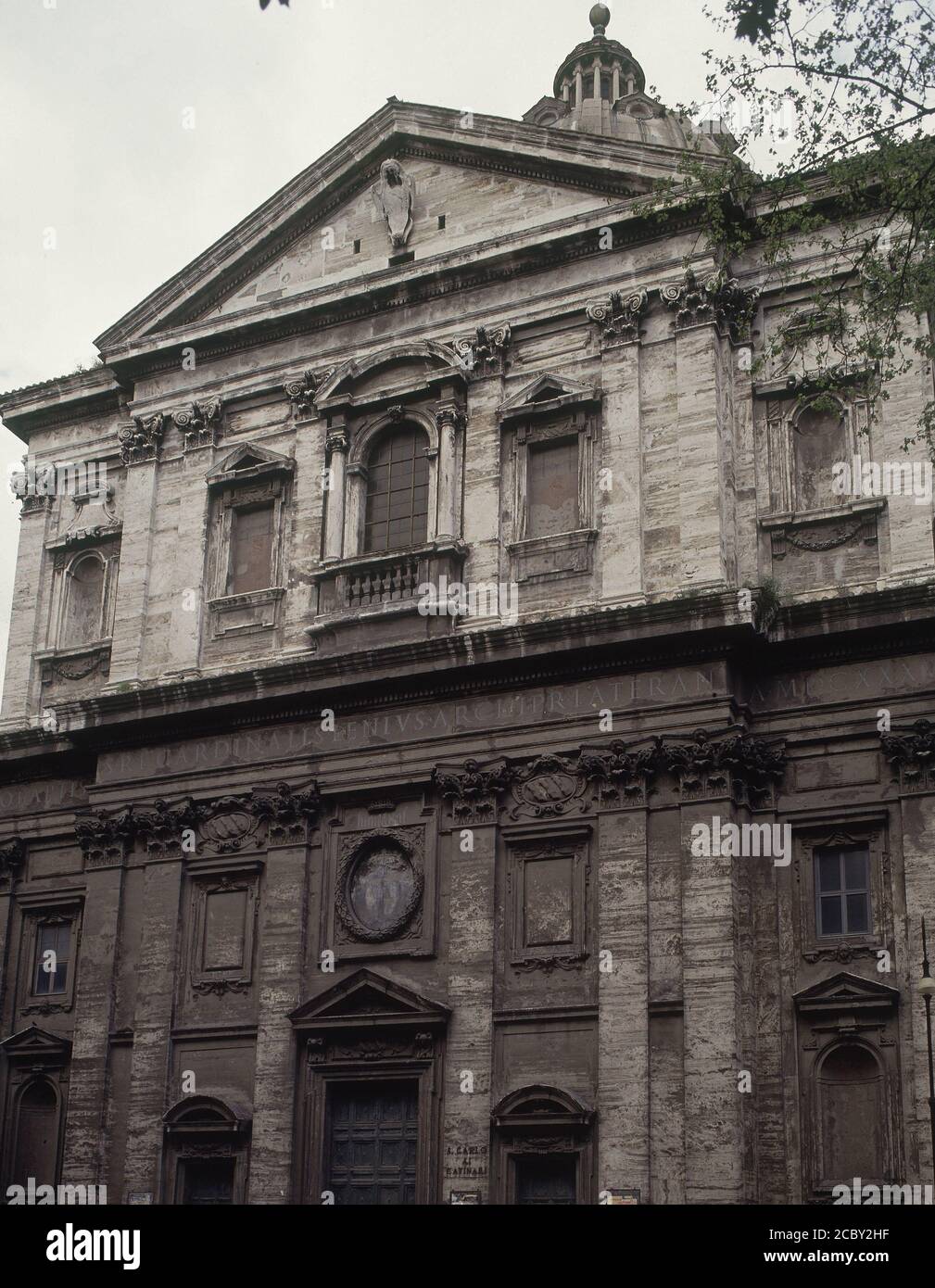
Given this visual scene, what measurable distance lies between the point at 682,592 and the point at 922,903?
15.9 feet

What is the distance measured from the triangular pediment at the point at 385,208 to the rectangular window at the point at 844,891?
9.36m

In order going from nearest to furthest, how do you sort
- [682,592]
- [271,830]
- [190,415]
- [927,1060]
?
1. [927,1060]
2. [682,592]
3. [271,830]
4. [190,415]

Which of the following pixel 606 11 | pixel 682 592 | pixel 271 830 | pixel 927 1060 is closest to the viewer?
pixel 927 1060

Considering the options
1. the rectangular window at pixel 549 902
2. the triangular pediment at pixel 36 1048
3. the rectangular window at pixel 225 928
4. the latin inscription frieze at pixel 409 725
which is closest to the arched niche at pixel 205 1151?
the rectangular window at pixel 225 928

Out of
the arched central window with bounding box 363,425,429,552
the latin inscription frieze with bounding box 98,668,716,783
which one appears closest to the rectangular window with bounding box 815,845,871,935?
the latin inscription frieze with bounding box 98,668,716,783

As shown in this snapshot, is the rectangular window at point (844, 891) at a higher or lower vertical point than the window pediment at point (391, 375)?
lower

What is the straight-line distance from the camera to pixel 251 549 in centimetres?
2538

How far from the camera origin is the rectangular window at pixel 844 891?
65.0 ft

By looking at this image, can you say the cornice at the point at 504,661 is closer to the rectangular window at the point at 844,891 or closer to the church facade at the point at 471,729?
the church facade at the point at 471,729

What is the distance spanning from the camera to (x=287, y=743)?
23531mm

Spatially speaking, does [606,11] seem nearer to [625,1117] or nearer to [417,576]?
[417,576]

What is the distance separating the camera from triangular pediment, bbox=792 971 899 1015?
62.5 feet

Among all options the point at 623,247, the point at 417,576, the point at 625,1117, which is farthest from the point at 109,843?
the point at 623,247

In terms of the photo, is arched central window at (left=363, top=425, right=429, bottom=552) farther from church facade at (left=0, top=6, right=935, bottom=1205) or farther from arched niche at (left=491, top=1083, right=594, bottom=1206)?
arched niche at (left=491, top=1083, right=594, bottom=1206)
